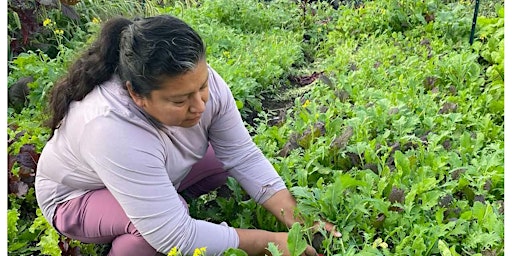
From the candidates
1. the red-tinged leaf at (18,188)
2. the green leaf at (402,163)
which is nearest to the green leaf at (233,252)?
the green leaf at (402,163)

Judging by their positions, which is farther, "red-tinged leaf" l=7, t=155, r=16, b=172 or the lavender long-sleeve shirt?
"red-tinged leaf" l=7, t=155, r=16, b=172

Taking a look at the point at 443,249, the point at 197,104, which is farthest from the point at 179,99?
the point at 443,249

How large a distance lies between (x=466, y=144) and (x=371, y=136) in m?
0.54

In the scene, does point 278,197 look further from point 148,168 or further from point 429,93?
point 429,93

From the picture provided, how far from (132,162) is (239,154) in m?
0.66

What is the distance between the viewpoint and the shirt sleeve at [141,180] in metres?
2.02

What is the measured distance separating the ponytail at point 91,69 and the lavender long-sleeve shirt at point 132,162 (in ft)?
0.11

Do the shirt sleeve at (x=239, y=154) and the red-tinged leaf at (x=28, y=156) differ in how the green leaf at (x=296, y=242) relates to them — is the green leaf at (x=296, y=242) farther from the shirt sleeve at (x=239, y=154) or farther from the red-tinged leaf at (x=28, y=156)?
the red-tinged leaf at (x=28, y=156)

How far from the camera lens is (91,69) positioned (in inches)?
84.2

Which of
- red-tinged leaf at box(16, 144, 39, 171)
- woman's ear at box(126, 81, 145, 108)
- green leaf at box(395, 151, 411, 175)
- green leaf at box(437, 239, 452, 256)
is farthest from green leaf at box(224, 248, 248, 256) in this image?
red-tinged leaf at box(16, 144, 39, 171)

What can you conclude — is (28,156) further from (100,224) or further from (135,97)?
(135,97)

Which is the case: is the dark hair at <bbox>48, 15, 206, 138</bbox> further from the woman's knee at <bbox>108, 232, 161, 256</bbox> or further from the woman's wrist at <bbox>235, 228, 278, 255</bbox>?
the woman's wrist at <bbox>235, 228, 278, 255</bbox>

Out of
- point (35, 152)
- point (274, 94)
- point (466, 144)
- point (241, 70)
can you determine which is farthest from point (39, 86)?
point (466, 144)

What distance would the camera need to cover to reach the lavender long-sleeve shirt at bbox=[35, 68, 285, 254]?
80.0 inches
